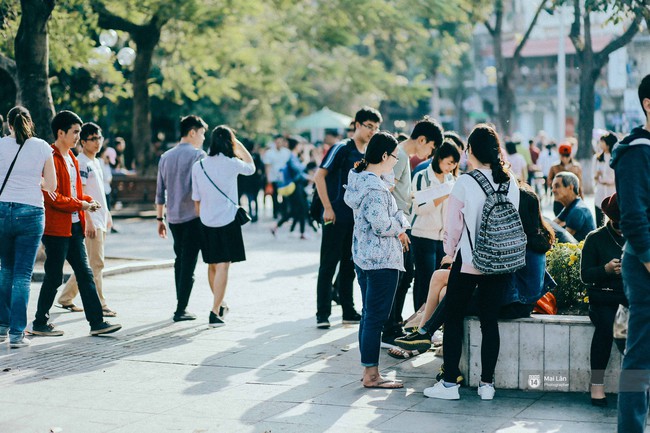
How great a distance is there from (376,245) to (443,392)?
106cm

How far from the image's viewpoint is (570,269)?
24.5 feet

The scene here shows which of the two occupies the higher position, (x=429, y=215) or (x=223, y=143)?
(x=223, y=143)

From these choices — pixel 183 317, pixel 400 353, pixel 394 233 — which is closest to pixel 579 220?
pixel 400 353

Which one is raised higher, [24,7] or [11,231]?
[24,7]

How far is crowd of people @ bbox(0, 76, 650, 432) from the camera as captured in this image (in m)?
6.26

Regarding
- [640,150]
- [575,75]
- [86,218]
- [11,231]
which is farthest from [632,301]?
[575,75]

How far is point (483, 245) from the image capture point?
6504mm

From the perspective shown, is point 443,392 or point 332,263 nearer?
point 443,392

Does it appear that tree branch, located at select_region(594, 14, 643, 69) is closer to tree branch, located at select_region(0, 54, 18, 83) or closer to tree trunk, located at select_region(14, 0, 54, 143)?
tree trunk, located at select_region(14, 0, 54, 143)

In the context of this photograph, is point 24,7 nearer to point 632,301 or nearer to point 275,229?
point 275,229

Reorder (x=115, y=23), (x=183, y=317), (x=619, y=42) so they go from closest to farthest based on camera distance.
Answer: (x=183, y=317) → (x=619, y=42) → (x=115, y=23)

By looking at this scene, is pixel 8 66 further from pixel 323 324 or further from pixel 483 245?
pixel 483 245

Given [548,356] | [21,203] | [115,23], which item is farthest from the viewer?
[115,23]

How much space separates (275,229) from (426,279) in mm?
10766
